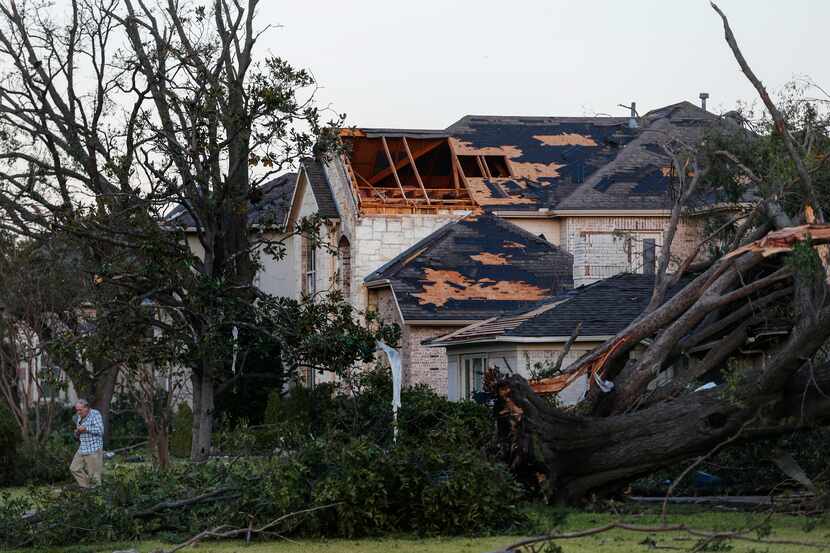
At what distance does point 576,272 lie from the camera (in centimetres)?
3725

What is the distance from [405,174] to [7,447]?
15297mm

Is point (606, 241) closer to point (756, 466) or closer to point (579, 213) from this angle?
point (579, 213)

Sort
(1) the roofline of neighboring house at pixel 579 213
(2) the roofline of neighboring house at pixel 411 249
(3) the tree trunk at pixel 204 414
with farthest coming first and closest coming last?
1. (1) the roofline of neighboring house at pixel 579 213
2. (2) the roofline of neighboring house at pixel 411 249
3. (3) the tree trunk at pixel 204 414

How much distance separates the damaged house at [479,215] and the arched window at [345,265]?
58mm

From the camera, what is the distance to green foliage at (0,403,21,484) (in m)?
28.1

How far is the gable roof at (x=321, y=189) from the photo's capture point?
39.1m

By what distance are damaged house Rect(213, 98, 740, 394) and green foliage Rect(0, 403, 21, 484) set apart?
9001 millimetres

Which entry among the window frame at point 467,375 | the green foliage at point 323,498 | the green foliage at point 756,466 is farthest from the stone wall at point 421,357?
the green foliage at point 323,498

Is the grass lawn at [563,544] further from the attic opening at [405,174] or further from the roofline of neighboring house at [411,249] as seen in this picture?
the attic opening at [405,174]

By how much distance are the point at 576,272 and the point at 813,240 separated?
2048 cm

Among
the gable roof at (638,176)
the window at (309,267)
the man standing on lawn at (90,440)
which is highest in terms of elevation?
the gable roof at (638,176)

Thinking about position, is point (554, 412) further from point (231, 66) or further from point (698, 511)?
point (231, 66)

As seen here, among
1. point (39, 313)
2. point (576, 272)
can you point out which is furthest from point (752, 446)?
point (39, 313)

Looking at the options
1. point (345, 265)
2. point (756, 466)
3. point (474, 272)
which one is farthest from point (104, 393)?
point (756, 466)
